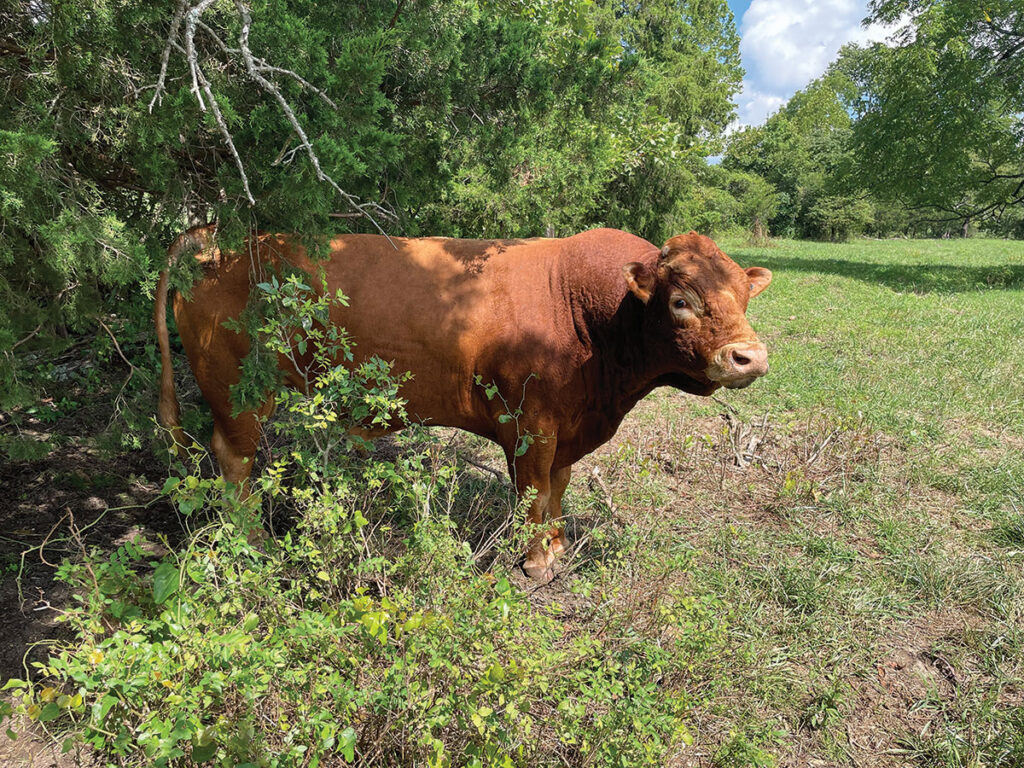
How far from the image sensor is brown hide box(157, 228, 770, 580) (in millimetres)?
3285

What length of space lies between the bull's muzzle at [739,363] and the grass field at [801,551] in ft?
2.70

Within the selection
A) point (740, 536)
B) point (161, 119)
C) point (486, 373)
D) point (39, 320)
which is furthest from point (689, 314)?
point (39, 320)

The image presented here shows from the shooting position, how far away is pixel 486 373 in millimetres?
3445

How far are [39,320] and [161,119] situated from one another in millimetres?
942

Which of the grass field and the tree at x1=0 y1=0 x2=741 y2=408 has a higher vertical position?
the tree at x1=0 y1=0 x2=741 y2=408

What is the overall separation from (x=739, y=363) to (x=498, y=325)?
1.30 metres

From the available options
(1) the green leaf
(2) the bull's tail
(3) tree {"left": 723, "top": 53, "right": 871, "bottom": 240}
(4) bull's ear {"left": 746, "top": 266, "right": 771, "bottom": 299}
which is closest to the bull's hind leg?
(4) bull's ear {"left": 746, "top": 266, "right": 771, "bottom": 299}

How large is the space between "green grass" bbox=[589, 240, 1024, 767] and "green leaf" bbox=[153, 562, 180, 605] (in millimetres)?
2110

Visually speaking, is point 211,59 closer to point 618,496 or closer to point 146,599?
point 146,599

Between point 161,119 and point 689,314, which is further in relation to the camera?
point 689,314

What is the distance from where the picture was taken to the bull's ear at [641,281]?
124 inches

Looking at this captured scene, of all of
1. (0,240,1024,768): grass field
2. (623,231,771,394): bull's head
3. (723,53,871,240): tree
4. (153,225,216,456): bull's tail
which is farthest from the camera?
(723,53,871,240): tree

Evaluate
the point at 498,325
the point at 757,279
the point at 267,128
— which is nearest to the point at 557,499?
the point at 498,325

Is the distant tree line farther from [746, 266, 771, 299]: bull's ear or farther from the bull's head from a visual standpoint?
[746, 266, 771, 299]: bull's ear
